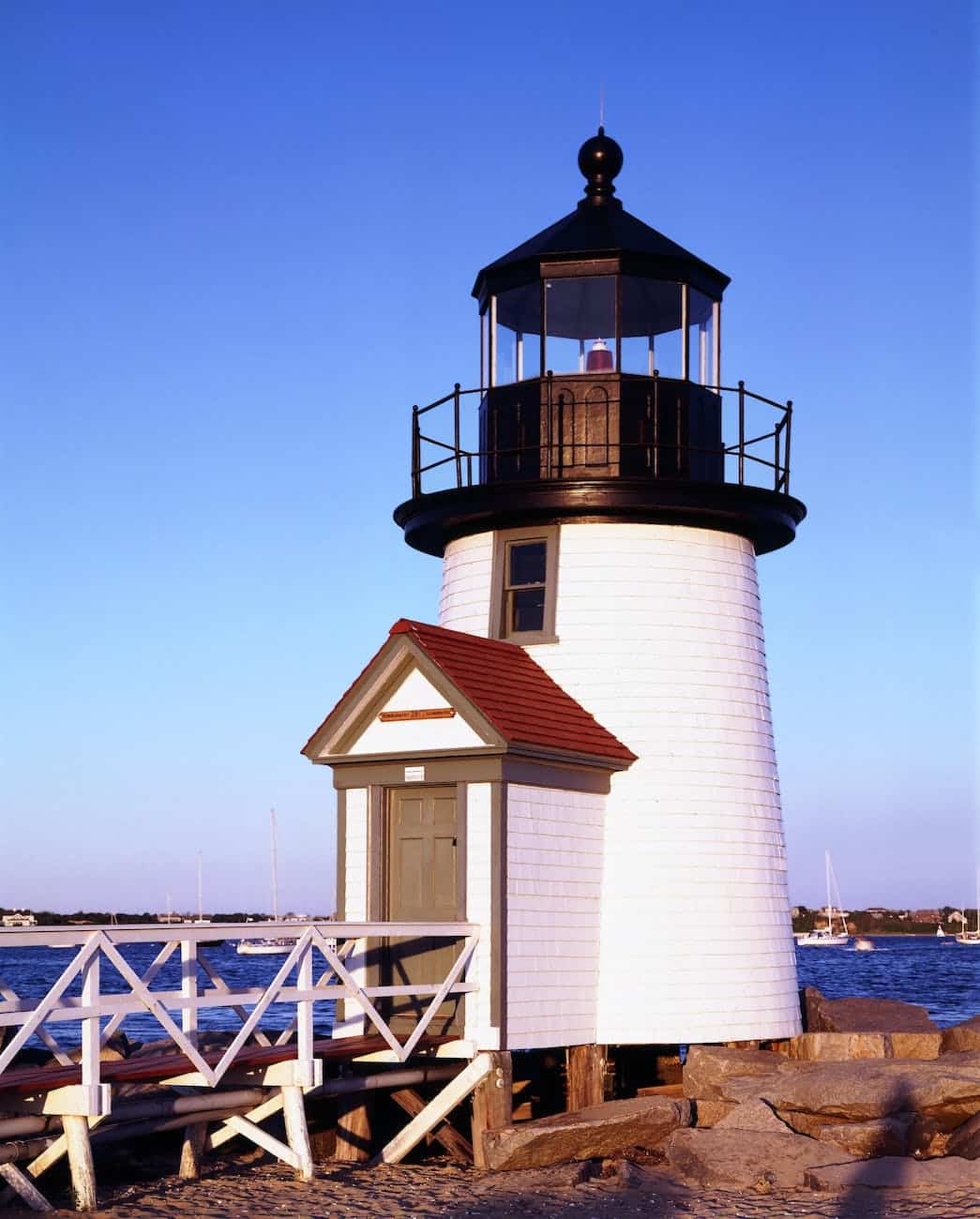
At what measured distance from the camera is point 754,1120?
14859mm

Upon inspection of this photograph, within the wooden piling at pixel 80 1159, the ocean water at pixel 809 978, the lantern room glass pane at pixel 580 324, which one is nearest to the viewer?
the wooden piling at pixel 80 1159

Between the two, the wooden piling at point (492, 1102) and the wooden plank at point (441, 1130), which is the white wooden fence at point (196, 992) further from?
the wooden plank at point (441, 1130)

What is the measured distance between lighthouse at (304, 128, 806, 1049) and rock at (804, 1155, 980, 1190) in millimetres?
3272

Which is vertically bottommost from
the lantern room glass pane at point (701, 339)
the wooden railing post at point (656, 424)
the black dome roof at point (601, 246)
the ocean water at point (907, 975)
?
the ocean water at point (907, 975)

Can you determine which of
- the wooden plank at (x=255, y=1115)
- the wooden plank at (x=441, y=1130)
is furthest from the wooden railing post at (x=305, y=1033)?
the wooden plank at (x=441, y=1130)

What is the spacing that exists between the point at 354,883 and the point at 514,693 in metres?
2.39

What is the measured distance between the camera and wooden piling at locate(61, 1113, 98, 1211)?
1230cm

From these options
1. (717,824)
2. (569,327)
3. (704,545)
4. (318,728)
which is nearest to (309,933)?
(318,728)

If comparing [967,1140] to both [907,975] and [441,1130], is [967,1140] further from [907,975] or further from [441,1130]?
[907,975]

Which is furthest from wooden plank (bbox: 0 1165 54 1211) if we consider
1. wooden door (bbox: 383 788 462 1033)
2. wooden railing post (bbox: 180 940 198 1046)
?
wooden door (bbox: 383 788 462 1033)

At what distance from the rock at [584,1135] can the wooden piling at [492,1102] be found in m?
0.21

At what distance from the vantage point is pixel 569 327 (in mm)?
18375

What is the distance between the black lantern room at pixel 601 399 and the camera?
1766cm

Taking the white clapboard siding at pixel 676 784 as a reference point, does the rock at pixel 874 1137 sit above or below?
below
